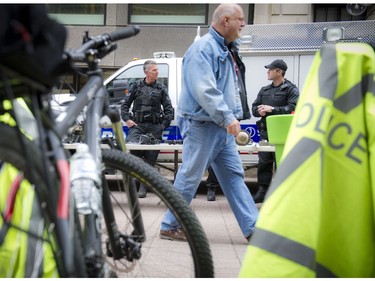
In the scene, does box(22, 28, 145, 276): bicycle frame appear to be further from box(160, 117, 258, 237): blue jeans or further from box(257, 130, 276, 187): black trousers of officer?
box(257, 130, 276, 187): black trousers of officer

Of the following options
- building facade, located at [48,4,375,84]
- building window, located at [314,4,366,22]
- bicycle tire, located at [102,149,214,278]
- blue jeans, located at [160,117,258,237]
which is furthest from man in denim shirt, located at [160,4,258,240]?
building window, located at [314,4,366,22]

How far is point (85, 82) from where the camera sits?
224 centimetres

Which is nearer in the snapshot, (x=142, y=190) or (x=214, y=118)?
(x=142, y=190)

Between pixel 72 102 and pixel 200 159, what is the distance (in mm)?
2422

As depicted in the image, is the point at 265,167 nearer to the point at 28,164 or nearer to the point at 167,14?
the point at 28,164

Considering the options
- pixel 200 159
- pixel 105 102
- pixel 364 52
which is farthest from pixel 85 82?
pixel 200 159

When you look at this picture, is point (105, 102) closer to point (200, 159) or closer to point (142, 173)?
point (142, 173)

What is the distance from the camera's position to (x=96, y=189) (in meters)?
1.93

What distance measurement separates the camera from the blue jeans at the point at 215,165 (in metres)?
4.42

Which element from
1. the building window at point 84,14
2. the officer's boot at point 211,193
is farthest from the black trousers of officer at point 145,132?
the building window at point 84,14

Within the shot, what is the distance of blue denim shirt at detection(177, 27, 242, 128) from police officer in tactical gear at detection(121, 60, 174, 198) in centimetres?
302

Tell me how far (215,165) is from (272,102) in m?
2.77

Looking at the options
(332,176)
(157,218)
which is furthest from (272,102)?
(332,176)

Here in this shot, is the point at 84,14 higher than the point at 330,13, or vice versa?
the point at 330,13
